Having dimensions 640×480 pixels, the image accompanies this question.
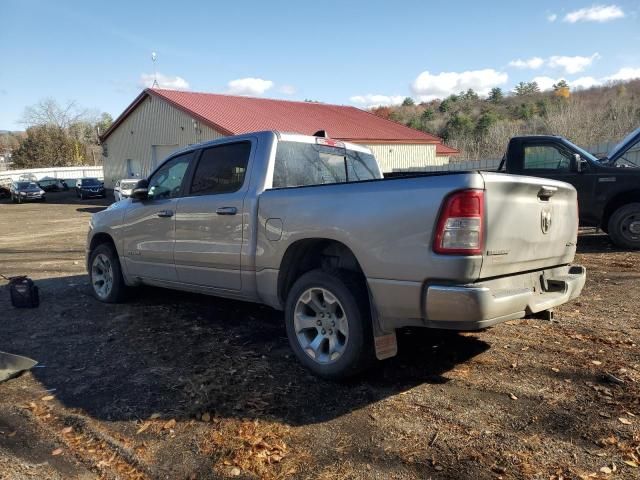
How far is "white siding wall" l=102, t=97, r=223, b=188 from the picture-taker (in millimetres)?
27434

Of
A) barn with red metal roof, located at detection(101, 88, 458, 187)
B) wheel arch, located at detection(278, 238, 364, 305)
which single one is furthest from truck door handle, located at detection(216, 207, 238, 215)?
barn with red metal roof, located at detection(101, 88, 458, 187)

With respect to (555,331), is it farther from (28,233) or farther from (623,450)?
(28,233)

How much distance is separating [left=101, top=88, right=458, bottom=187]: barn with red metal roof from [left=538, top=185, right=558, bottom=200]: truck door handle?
2248 centimetres

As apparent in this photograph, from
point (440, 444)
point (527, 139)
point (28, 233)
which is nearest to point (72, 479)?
point (440, 444)

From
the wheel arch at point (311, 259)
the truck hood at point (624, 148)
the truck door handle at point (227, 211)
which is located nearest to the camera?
the wheel arch at point (311, 259)

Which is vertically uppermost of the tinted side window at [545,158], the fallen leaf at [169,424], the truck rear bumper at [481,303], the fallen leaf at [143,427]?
the tinted side window at [545,158]

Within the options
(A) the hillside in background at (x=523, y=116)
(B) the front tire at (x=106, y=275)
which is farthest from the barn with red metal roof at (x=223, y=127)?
(B) the front tire at (x=106, y=275)

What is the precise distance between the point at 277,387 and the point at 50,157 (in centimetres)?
7048

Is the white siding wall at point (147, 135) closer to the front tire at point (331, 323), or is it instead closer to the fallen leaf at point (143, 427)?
the front tire at point (331, 323)

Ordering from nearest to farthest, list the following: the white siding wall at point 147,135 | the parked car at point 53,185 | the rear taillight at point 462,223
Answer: the rear taillight at point 462,223 < the white siding wall at point 147,135 < the parked car at point 53,185

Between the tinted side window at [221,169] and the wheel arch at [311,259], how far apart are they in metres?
0.91

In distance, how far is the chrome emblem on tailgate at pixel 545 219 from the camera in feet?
11.9

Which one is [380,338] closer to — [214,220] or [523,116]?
Answer: [214,220]

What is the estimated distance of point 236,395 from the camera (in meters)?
3.70
